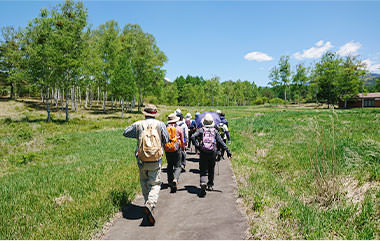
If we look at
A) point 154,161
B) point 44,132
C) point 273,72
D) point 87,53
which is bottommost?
point 44,132

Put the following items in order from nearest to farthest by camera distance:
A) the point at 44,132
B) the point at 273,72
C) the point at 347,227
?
1. the point at 347,227
2. the point at 44,132
3. the point at 273,72

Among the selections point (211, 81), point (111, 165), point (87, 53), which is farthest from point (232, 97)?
point (111, 165)

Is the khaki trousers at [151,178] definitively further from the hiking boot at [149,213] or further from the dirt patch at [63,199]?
the dirt patch at [63,199]

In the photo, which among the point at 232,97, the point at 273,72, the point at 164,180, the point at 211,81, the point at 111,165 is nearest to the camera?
the point at 164,180

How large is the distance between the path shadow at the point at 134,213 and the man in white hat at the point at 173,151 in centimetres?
133

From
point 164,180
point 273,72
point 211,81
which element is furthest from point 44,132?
point 211,81

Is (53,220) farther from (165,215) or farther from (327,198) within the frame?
(327,198)

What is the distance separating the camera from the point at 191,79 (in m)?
116

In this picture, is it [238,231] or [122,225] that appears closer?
[238,231]

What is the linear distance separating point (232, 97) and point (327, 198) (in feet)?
326

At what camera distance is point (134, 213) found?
5344 mm

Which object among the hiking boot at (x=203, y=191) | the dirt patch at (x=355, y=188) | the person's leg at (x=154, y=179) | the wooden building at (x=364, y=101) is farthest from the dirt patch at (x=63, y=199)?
the wooden building at (x=364, y=101)

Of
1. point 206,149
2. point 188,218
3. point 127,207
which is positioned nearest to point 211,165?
point 206,149

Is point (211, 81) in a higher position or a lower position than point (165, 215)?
higher
